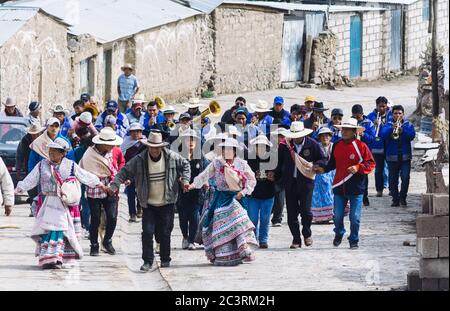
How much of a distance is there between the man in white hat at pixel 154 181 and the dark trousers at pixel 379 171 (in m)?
6.85

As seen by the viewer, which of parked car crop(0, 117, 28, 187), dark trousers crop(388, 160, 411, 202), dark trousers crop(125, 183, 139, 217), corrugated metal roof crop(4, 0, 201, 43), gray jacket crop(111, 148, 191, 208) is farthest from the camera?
corrugated metal roof crop(4, 0, 201, 43)

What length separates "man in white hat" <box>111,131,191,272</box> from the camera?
1919 centimetres

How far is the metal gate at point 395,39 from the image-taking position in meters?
46.7

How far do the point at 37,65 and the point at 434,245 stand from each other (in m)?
16.1

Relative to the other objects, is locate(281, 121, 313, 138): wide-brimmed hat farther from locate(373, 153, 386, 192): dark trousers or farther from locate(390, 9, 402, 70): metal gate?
locate(390, 9, 402, 70): metal gate

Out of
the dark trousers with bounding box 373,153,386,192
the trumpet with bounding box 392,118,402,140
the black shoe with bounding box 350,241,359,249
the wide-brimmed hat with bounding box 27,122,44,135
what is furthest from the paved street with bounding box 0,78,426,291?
the dark trousers with bounding box 373,153,386,192

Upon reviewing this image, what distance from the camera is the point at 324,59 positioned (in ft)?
139

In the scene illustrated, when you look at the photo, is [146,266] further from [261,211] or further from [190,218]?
[261,211]

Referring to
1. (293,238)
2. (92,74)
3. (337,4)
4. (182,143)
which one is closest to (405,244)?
(293,238)

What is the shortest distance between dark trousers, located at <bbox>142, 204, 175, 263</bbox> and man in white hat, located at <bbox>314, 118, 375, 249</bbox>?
2.53 meters

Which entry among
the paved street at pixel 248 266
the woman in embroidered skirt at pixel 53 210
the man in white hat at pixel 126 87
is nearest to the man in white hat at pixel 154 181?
the paved street at pixel 248 266

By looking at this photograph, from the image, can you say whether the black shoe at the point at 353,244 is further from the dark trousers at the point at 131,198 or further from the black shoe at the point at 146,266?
the dark trousers at the point at 131,198

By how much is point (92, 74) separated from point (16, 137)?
8773 millimetres

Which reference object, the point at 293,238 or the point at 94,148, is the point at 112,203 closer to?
the point at 94,148
